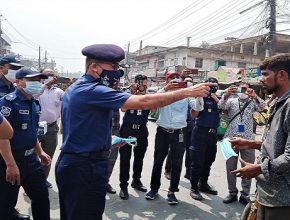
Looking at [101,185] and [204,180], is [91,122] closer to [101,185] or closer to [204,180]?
[101,185]

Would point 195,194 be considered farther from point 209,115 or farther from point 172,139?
point 209,115

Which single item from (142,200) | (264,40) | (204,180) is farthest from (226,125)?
(264,40)

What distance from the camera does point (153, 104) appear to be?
2471mm

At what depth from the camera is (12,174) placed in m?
3.32

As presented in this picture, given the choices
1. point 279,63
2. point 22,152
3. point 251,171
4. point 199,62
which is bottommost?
point 22,152

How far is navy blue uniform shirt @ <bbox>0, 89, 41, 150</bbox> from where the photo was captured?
3.56m

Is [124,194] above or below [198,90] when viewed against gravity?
below

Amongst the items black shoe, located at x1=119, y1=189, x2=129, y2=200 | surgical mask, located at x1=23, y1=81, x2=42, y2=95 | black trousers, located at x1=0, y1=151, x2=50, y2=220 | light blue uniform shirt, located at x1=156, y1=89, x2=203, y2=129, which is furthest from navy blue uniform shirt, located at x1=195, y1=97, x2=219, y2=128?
black trousers, located at x1=0, y1=151, x2=50, y2=220

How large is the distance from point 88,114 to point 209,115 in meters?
3.37

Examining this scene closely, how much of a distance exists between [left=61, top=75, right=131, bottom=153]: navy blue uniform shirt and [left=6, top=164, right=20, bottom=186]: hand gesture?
0.92m

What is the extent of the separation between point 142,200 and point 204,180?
1.26 meters

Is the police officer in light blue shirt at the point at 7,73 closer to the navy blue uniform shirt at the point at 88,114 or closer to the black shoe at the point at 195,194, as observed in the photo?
the navy blue uniform shirt at the point at 88,114

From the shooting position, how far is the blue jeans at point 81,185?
2617mm

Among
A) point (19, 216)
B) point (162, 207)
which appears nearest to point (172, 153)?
point (162, 207)
